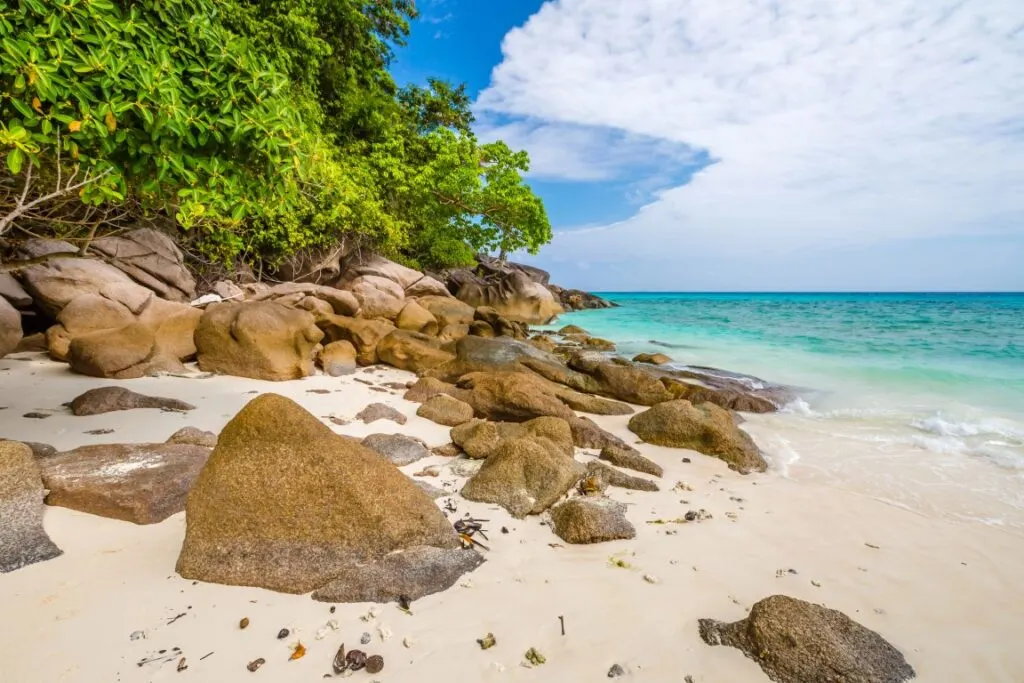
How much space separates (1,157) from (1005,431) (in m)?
13.8

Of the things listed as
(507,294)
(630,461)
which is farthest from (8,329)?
(507,294)

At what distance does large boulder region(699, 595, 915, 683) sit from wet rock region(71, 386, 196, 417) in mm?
6173

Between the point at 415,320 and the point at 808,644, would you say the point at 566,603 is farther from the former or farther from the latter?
the point at 415,320

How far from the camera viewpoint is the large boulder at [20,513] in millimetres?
2725

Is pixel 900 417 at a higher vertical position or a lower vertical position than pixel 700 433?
lower

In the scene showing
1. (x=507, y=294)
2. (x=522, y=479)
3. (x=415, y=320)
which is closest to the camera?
(x=522, y=479)

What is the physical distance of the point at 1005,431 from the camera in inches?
303

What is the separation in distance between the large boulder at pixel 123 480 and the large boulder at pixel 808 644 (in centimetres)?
377

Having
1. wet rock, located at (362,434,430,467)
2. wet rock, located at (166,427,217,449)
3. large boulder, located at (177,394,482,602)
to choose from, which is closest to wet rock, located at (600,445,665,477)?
wet rock, located at (362,434,430,467)

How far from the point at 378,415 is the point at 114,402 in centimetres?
296

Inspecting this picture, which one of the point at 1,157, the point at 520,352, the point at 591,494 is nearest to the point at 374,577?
the point at 591,494

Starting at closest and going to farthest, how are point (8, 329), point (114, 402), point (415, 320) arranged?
point (114, 402), point (8, 329), point (415, 320)

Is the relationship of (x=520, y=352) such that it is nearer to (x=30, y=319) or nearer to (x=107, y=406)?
(x=107, y=406)

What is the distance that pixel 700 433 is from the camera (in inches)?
245
